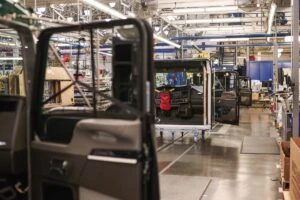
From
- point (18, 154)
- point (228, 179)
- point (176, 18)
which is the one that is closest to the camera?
point (18, 154)

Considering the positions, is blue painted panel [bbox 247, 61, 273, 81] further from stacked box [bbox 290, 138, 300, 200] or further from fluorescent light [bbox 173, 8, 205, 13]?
stacked box [bbox 290, 138, 300, 200]

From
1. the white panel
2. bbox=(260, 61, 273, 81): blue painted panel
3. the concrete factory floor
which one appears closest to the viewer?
the white panel

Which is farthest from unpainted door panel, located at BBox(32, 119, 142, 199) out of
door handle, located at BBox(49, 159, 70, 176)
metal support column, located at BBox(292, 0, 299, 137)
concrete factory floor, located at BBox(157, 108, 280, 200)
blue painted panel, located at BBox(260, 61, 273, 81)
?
blue painted panel, located at BBox(260, 61, 273, 81)

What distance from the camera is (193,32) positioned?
1783 centimetres

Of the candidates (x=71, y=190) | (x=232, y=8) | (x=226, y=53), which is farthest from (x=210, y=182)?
(x=226, y=53)

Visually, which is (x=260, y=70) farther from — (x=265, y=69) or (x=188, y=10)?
(x=188, y=10)

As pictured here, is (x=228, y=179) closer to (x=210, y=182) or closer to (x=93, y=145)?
(x=210, y=182)

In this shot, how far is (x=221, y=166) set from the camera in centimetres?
711

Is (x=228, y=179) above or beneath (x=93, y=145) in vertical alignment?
beneath

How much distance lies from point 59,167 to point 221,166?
5050mm

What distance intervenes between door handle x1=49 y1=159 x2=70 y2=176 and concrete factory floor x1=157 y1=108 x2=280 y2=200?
9.49 feet

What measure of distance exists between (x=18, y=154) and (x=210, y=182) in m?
3.96

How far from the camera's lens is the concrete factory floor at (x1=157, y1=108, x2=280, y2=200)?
17.9ft

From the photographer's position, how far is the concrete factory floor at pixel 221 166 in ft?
17.9
